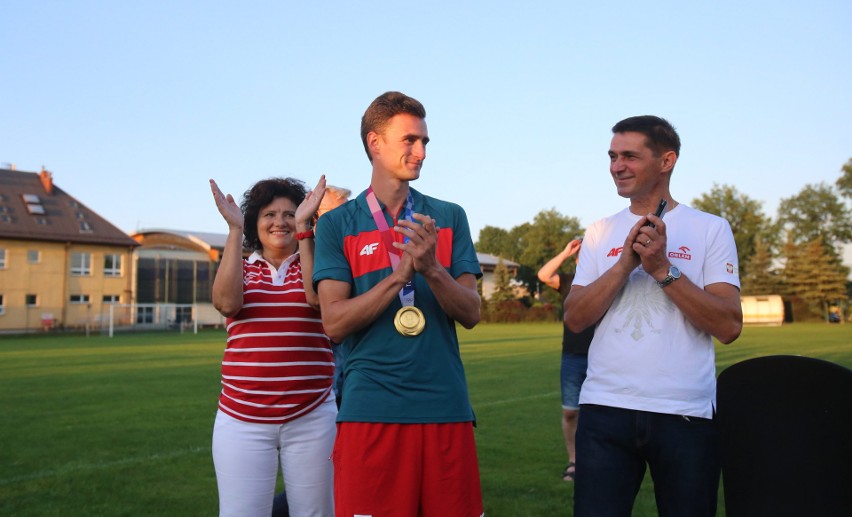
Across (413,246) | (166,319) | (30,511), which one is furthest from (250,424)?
(166,319)

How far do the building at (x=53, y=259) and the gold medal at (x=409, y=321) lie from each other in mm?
54631

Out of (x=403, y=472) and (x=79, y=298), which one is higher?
(x=79, y=298)

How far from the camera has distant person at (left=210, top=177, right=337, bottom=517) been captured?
11.5ft

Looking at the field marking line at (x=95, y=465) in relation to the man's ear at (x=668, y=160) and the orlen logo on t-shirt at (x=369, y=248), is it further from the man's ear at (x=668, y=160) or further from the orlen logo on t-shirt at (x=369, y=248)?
the man's ear at (x=668, y=160)

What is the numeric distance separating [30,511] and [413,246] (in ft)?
16.8

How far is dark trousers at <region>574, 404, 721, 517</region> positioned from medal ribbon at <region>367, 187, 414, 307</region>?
0.99 metres

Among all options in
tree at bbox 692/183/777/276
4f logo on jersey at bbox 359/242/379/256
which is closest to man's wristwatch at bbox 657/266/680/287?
4f logo on jersey at bbox 359/242/379/256

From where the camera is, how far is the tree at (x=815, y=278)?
68875 mm

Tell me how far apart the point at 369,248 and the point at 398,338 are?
37 cm

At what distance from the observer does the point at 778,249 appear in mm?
86250

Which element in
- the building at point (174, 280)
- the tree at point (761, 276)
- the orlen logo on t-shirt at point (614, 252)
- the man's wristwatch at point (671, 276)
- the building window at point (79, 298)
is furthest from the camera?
the tree at point (761, 276)

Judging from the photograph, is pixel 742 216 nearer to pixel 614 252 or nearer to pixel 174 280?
pixel 174 280

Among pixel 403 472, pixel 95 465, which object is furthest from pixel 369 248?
pixel 95 465

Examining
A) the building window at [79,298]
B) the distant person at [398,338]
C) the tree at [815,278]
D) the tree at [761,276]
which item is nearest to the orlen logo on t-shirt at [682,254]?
the distant person at [398,338]
